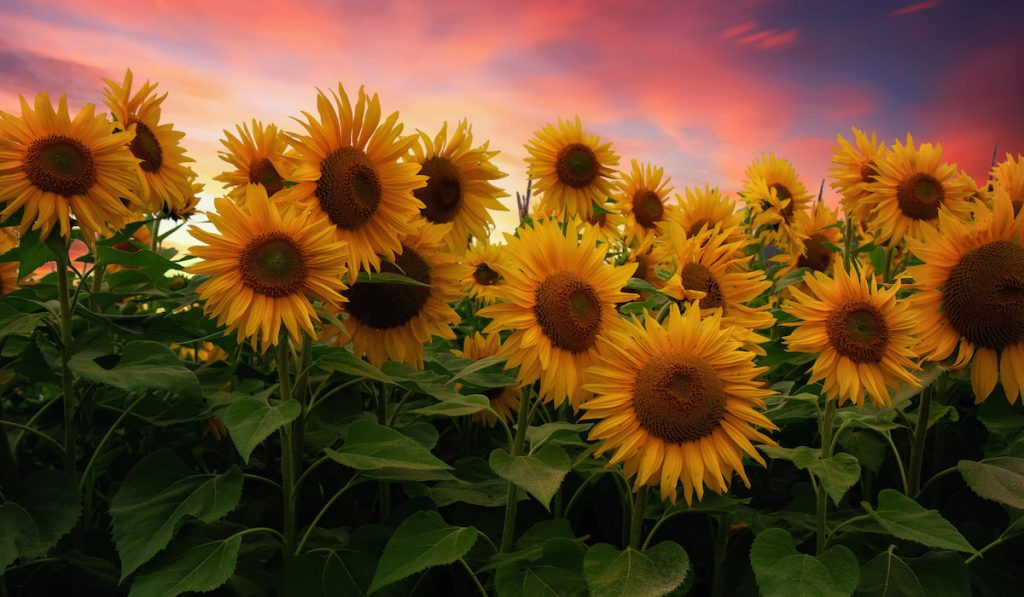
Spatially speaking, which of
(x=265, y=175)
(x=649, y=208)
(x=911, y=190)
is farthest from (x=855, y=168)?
(x=265, y=175)

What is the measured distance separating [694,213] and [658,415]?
2682 millimetres

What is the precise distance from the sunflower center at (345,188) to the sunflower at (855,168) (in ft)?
9.34

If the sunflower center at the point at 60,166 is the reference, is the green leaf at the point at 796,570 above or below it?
below

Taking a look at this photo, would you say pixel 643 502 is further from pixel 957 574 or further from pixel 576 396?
pixel 957 574

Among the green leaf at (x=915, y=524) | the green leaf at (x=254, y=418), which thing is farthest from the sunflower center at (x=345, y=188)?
the green leaf at (x=915, y=524)

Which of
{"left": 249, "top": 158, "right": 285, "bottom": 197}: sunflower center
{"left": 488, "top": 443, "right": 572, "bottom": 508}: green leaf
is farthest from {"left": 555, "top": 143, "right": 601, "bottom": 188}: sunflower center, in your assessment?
{"left": 488, "top": 443, "right": 572, "bottom": 508}: green leaf

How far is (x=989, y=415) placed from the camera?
8.61 ft

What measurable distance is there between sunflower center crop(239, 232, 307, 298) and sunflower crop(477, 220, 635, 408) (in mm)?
477

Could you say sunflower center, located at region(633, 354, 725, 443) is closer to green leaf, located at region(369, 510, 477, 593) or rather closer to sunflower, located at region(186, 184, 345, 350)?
green leaf, located at region(369, 510, 477, 593)

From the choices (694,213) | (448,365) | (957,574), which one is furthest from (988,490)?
(694,213)

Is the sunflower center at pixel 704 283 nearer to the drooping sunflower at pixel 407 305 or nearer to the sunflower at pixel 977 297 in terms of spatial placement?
the sunflower at pixel 977 297

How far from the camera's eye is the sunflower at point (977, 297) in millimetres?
2330

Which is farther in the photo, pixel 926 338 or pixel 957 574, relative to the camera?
pixel 926 338

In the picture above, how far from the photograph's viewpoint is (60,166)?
2.15 meters
